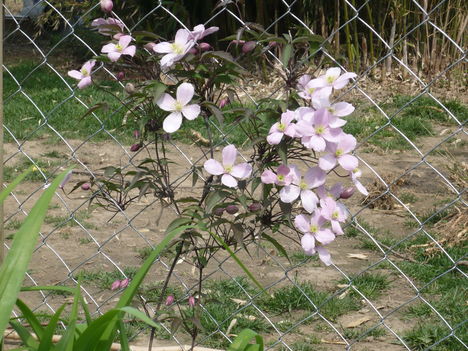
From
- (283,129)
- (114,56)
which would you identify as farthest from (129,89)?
(283,129)

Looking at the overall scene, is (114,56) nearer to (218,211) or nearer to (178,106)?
(178,106)

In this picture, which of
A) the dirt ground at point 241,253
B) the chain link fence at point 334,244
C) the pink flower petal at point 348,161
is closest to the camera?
the pink flower petal at point 348,161

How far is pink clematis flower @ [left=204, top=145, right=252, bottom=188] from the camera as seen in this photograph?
68.1 inches

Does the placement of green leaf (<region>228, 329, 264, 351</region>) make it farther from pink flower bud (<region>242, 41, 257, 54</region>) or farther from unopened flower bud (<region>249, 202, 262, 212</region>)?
pink flower bud (<region>242, 41, 257, 54</region>)

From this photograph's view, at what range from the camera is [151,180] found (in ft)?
6.44

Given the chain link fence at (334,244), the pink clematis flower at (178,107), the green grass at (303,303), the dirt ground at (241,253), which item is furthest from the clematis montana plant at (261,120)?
the green grass at (303,303)

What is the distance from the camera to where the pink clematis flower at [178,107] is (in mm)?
1733

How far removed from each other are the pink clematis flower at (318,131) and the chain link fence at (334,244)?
9.9 inches

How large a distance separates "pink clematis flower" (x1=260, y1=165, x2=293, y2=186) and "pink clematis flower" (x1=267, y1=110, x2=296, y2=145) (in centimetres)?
7

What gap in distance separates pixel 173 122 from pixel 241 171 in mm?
175

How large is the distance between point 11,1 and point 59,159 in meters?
10.1

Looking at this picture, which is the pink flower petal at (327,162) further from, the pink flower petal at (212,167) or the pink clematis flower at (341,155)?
the pink flower petal at (212,167)

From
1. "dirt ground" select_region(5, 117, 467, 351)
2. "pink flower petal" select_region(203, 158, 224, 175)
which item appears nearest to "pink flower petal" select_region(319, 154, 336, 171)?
"pink flower petal" select_region(203, 158, 224, 175)

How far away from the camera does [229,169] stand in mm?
1755
